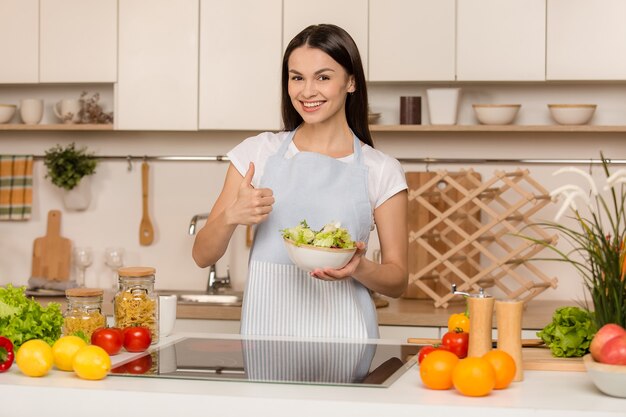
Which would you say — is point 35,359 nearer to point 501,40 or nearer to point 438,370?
point 438,370

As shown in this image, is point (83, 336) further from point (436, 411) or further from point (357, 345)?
point (436, 411)

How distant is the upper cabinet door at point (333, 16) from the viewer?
12.0 feet

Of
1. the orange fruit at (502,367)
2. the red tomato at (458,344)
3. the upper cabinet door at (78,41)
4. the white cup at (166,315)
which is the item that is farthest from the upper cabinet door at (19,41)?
the orange fruit at (502,367)

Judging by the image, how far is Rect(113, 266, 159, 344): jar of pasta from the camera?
6.84 ft

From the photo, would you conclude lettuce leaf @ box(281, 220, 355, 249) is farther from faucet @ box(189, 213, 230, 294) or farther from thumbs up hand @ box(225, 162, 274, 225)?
faucet @ box(189, 213, 230, 294)

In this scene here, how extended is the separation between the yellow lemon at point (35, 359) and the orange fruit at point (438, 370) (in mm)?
705

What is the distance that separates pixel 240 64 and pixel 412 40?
2.29 feet

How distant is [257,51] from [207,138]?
21.6 inches

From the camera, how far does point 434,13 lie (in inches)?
143

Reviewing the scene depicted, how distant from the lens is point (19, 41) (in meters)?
3.93

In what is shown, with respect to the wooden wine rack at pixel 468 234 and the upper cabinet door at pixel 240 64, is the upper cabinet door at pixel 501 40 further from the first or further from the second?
the upper cabinet door at pixel 240 64

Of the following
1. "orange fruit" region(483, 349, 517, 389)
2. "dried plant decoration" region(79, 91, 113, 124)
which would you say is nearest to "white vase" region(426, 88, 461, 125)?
"dried plant decoration" region(79, 91, 113, 124)

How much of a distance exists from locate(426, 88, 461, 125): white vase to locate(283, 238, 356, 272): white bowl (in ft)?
6.22

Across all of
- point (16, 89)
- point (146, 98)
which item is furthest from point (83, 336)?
point (16, 89)
